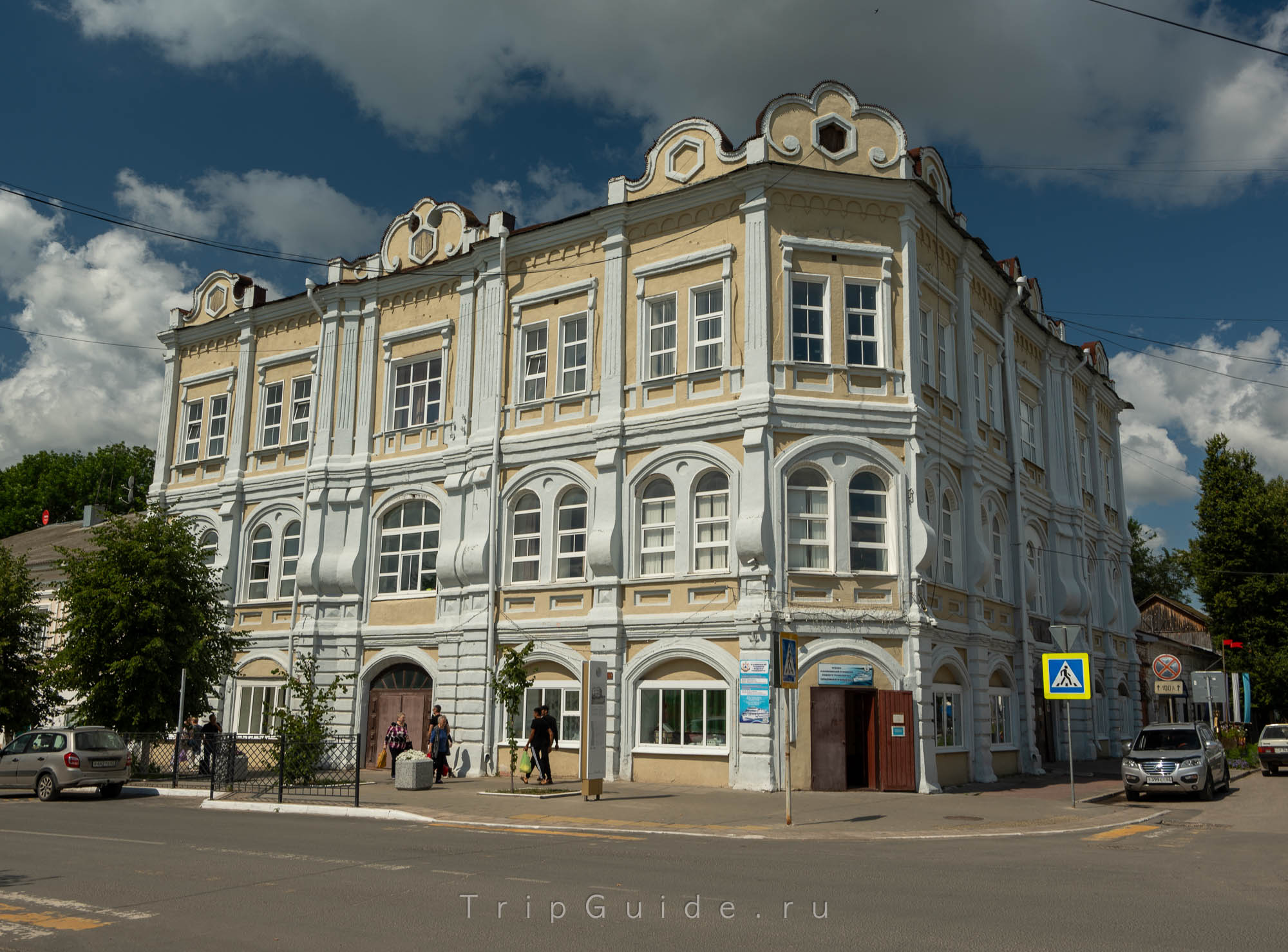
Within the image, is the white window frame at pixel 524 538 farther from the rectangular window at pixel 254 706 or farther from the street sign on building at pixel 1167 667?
the street sign on building at pixel 1167 667

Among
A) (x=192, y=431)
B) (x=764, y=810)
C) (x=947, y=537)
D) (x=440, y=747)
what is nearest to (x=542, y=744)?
(x=440, y=747)

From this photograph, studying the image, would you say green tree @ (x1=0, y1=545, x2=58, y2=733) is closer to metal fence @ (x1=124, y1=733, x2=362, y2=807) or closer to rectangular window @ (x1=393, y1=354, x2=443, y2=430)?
metal fence @ (x1=124, y1=733, x2=362, y2=807)

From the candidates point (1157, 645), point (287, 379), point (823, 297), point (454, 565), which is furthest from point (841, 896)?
point (1157, 645)

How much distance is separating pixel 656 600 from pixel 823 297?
7746mm

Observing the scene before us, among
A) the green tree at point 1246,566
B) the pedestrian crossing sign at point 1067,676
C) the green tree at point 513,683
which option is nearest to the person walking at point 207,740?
the green tree at point 513,683

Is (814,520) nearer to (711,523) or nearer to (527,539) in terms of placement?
(711,523)

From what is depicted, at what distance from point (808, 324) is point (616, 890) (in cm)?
1616

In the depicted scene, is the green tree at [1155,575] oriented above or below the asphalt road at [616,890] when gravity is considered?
above

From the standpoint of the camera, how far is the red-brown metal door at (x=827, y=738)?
21312 mm

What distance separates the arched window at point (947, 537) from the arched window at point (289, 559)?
17.8 meters

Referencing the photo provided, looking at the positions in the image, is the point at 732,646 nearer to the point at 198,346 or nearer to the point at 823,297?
the point at 823,297

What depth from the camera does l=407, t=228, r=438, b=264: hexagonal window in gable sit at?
30172 millimetres

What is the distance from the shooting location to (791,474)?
22906mm

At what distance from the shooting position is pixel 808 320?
23.8 m
